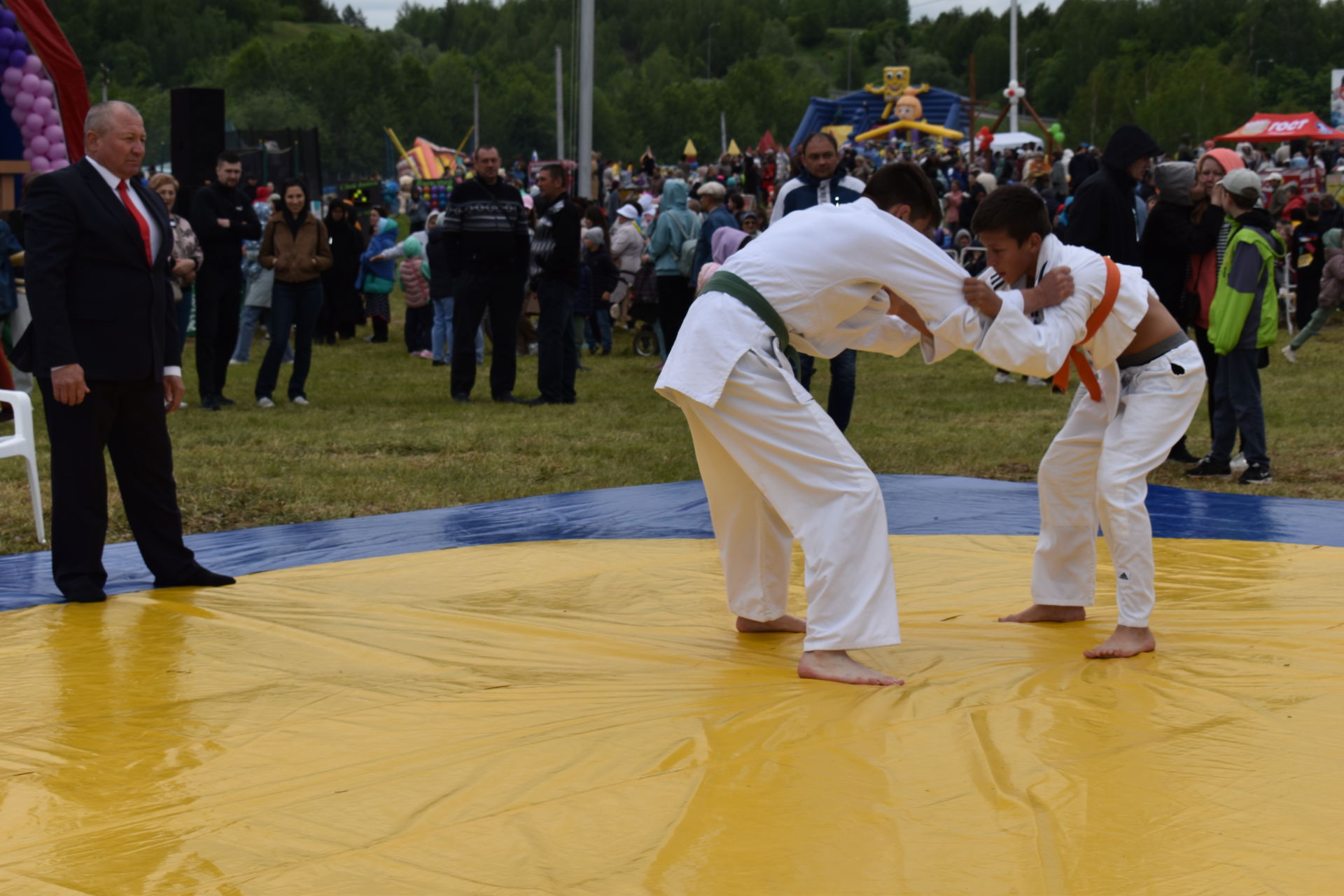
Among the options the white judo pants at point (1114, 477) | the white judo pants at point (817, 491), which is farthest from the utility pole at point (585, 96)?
the white judo pants at point (817, 491)

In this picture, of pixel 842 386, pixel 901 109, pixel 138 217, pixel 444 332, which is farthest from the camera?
pixel 901 109

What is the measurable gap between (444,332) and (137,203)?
856 cm

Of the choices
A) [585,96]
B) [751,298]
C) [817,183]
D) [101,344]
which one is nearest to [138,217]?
[101,344]

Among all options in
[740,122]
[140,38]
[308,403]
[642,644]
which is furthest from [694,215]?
[140,38]

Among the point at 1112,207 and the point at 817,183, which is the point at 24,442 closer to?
the point at 817,183

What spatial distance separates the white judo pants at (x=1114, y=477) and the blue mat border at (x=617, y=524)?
1.39 metres

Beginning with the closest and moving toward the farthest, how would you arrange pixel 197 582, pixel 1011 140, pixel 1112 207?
pixel 197 582
pixel 1112 207
pixel 1011 140

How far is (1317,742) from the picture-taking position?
9.50 ft

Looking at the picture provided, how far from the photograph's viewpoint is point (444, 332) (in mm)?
13055

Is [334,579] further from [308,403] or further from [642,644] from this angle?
[308,403]

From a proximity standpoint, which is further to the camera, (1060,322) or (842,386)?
(842,386)

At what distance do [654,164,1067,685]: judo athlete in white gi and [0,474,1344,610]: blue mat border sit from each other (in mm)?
1880

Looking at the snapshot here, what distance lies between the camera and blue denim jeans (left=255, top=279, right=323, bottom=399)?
32.0ft

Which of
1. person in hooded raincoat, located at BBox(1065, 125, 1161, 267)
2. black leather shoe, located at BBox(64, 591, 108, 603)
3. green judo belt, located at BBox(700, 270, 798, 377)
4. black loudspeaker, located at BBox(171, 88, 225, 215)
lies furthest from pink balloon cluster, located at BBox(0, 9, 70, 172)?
green judo belt, located at BBox(700, 270, 798, 377)
